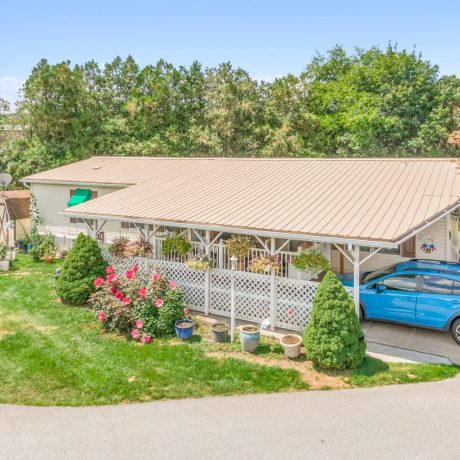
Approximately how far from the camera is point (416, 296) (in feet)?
33.8

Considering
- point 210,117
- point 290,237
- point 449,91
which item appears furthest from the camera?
point 210,117

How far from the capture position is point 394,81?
105ft

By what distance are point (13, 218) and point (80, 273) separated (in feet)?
38.3

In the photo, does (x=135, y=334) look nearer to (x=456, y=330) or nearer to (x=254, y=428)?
(x=254, y=428)

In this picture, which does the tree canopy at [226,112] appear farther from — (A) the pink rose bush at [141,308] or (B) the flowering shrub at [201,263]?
(A) the pink rose bush at [141,308]

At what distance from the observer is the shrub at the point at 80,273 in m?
12.9

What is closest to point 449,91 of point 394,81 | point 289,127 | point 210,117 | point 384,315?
point 394,81

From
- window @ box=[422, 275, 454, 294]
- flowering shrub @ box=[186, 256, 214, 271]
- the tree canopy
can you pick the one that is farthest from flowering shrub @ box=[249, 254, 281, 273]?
the tree canopy

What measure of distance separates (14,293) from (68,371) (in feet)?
23.6

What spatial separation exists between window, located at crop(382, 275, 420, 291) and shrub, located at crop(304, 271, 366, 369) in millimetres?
2563

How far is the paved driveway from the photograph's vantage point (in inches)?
383

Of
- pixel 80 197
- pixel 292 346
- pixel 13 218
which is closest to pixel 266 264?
pixel 292 346

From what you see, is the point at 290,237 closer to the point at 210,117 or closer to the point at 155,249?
the point at 155,249

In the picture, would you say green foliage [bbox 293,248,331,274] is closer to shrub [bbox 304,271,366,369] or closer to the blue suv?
shrub [bbox 304,271,366,369]
